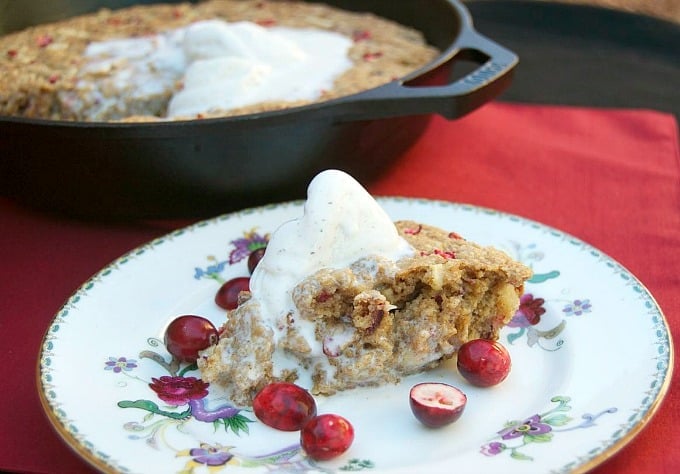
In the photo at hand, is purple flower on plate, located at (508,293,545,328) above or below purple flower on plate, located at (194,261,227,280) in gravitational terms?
above

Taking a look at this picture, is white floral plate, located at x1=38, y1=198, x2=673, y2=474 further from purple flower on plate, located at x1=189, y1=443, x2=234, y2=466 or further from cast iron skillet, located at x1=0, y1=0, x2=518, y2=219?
cast iron skillet, located at x1=0, y1=0, x2=518, y2=219

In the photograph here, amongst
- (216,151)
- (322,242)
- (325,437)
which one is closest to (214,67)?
(216,151)

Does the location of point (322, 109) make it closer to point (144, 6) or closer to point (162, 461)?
point (162, 461)

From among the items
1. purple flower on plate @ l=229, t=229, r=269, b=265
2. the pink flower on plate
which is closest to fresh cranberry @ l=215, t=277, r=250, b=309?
purple flower on plate @ l=229, t=229, r=269, b=265

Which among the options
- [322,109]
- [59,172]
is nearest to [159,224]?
[59,172]

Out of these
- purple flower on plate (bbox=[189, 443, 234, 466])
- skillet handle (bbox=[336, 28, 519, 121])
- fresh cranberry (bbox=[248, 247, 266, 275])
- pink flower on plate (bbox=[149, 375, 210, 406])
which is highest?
skillet handle (bbox=[336, 28, 519, 121])

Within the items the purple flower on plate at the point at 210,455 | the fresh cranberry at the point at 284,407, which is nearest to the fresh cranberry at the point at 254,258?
the fresh cranberry at the point at 284,407

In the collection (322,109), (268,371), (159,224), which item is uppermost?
(322,109)

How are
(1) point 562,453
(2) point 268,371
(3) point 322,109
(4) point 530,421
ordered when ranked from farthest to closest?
1. (3) point 322,109
2. (2) point 268,371
3. (4) point 530,421
4. (1) point 562,453
